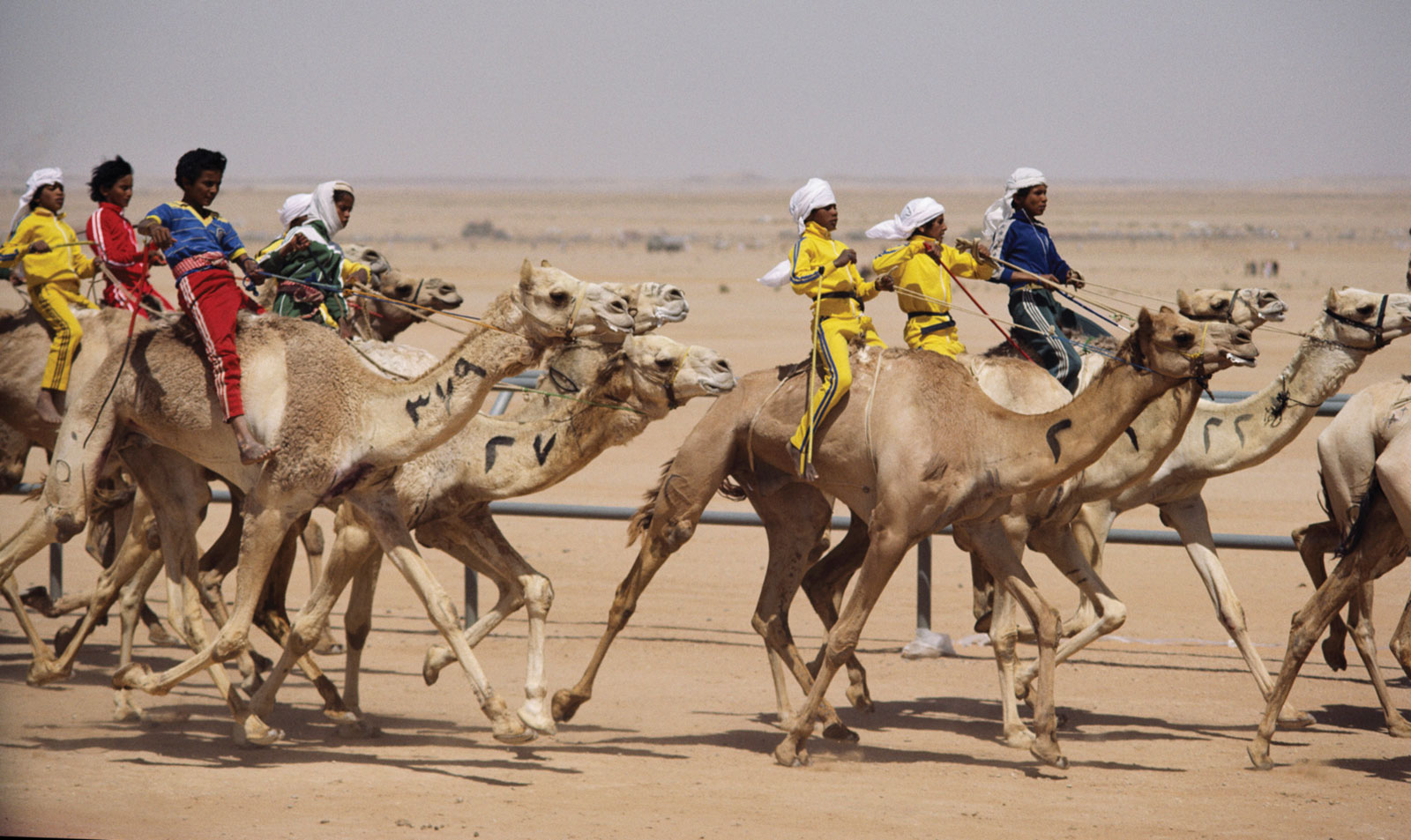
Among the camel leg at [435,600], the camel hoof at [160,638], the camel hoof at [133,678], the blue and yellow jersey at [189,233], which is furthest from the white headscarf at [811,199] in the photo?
the camel hoof at [160,638]

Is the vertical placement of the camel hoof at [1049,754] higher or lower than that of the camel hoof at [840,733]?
higher

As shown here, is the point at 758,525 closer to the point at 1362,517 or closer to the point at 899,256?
the point at 899,256

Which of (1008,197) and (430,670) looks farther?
(1008,197)

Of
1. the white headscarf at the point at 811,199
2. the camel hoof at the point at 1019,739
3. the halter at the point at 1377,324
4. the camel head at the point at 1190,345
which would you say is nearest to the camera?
the camel head at the point at 1190,345

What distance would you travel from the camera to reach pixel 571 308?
7.80 metres

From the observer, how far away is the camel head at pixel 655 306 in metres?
8.69

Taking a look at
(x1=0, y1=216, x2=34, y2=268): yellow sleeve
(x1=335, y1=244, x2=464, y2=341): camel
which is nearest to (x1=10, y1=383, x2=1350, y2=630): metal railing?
(x1=335, y1=244, x2=464, y2=341): camel

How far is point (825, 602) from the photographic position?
390 inches

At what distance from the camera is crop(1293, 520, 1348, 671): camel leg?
971cm

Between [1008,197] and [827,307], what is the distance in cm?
190

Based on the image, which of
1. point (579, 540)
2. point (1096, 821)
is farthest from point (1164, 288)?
point (1096, 821)

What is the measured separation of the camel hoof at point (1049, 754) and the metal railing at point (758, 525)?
6.91ft

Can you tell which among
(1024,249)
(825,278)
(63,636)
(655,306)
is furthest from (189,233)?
(1024,249)

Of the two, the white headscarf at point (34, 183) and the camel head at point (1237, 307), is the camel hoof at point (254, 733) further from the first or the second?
the camel head at point (1237, 307)
